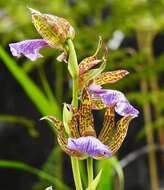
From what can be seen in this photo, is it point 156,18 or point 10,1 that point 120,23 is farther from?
point 10,1

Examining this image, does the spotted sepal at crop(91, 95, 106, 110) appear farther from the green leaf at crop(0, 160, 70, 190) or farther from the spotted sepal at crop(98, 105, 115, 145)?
the green leaf at crop(0, 160, 70, 190)

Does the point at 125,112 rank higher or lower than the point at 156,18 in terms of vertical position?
lower

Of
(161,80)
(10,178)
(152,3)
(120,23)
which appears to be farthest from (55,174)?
(161,80)

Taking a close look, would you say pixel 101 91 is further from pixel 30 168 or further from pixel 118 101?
pixel 30 168

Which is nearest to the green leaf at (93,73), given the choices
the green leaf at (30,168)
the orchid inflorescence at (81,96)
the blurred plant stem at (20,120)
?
the orchid inflorescence at (81,96)

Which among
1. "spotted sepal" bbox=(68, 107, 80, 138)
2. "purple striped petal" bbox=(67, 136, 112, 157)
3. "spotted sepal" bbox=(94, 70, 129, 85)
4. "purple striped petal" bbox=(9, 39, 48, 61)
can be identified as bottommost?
"purple striped petal" bbox=(67, 136, 112, 157)

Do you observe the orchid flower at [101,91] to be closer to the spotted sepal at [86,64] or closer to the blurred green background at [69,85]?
the spotted sepal at [86,64]

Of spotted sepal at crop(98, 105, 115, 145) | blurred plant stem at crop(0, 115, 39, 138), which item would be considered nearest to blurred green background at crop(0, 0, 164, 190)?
blurred plant stem at crop(0, 115, 39, 138)
